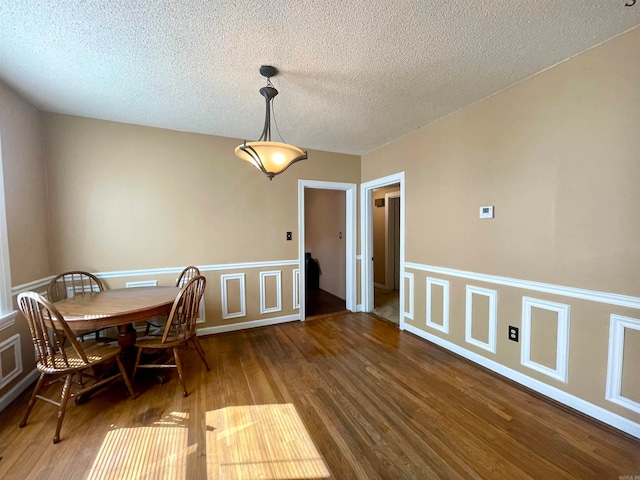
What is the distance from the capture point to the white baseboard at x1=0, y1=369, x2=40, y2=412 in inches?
71.9

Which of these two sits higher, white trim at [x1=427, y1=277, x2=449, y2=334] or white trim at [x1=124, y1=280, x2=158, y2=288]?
white trim at [x1=124, y1=280, x2=158, y2=288]

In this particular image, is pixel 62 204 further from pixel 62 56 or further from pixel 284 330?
pixel 284 330

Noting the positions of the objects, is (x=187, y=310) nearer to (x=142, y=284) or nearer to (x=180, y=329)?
(x=180, y=329)

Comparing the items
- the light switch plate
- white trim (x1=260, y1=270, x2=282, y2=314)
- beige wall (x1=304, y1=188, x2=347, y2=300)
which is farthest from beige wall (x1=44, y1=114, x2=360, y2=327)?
the light switch plate

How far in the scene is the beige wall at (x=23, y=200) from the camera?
195 centimetres

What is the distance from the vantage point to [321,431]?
1.61 m

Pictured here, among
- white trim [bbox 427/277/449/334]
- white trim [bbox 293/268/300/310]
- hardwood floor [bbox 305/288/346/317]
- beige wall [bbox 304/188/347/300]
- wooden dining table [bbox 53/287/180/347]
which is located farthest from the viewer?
beige wall [bbox 304/188/347/300]

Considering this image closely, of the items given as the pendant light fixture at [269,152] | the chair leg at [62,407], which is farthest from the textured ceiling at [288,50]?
the chair leg at [62,407]

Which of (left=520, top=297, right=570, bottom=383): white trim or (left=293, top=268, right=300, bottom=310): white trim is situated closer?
(left=520, top=297, right=570, bottom=383): white trim

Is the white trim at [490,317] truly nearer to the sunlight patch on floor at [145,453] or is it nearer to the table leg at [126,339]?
the sunlight patch on floor at [145,453]

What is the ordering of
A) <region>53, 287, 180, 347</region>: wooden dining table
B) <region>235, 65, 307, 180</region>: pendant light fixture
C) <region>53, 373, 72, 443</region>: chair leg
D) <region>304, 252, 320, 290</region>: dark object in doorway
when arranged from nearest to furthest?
<region>53, 373, 72, 443</region>: chair leg, <region>235, 65, 307, 180</region>: pendant light fixture, <region>53, 287, 180, 347</region>: wooden dining table, <region>304, 252, 320, 290</region>: dark object in doorway

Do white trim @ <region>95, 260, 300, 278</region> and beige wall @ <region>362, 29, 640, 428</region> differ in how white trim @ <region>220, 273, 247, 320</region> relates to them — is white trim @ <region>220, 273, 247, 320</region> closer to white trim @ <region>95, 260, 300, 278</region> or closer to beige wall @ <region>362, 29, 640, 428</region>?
white trim @ <region>95, 260, 300, 278</region>

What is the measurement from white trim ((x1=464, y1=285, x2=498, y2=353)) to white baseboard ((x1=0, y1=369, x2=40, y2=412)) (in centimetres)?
377

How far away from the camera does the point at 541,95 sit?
6.21 ft
